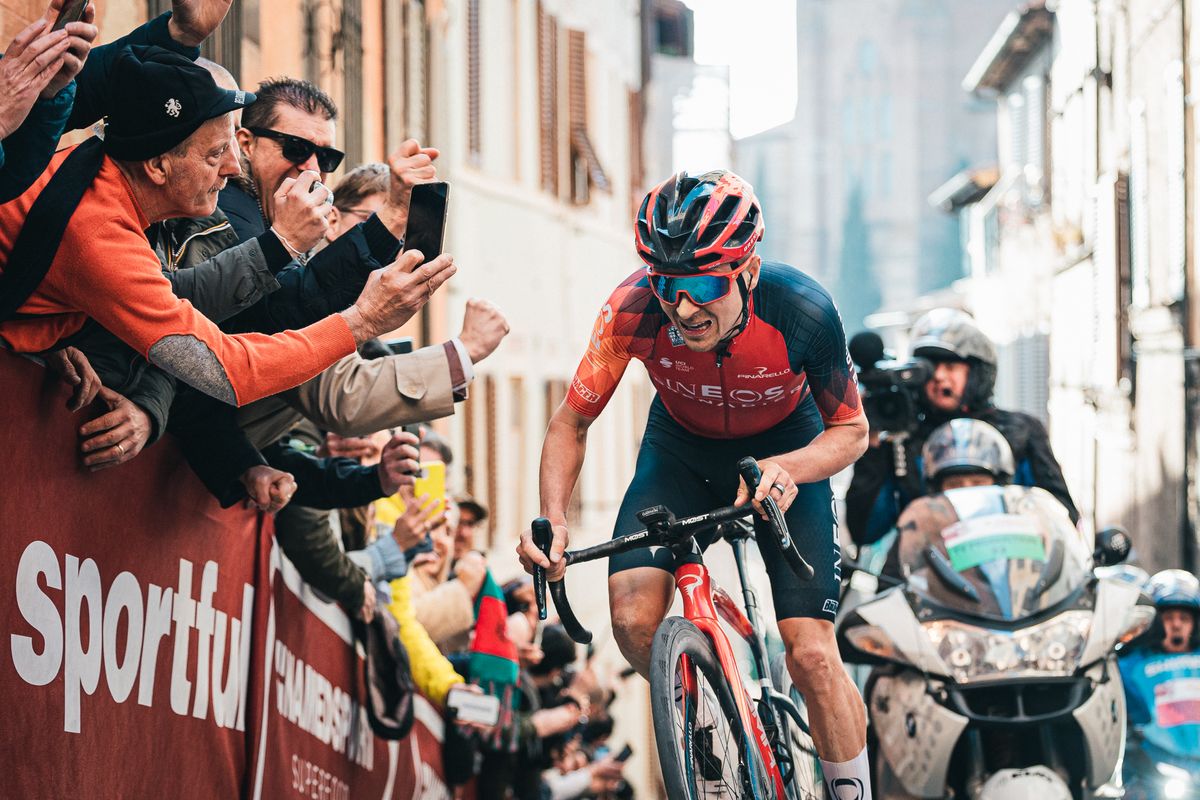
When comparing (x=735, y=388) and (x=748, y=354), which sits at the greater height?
(x=748, y=354)

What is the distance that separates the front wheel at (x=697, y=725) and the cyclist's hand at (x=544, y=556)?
0.34 meters

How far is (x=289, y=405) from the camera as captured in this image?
17.7ft

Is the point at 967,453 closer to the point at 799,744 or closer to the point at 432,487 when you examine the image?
the point at 432,487

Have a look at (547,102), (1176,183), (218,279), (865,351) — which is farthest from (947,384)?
(547,102)

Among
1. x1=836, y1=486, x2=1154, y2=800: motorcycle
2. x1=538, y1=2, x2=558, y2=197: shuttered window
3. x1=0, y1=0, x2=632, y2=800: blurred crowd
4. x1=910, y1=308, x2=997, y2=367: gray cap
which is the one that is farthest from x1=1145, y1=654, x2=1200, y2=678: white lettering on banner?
x1=538, y1=2, x2=558, y2=197: shuttered window

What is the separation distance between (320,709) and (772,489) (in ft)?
6.69

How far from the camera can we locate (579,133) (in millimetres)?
24891

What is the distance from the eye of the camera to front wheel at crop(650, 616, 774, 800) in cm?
473

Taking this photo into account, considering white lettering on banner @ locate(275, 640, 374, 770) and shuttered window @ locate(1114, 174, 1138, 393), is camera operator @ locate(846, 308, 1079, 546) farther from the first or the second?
shuttered window @ locate(1114, 174, 1138, 393)

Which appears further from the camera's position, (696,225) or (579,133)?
(579,133)

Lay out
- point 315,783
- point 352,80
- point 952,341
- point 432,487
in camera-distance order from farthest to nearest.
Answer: point 352,80, point 952,341, point 432,487, point 315,783

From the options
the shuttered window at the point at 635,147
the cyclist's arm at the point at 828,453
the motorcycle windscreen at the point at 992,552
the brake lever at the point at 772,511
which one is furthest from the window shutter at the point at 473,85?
the brake lever at the point at 772,511

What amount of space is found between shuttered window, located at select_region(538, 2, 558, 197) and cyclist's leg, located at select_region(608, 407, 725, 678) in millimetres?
16878

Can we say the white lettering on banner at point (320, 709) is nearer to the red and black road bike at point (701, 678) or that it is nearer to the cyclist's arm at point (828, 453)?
the red and black road bike at point (701, 678)
